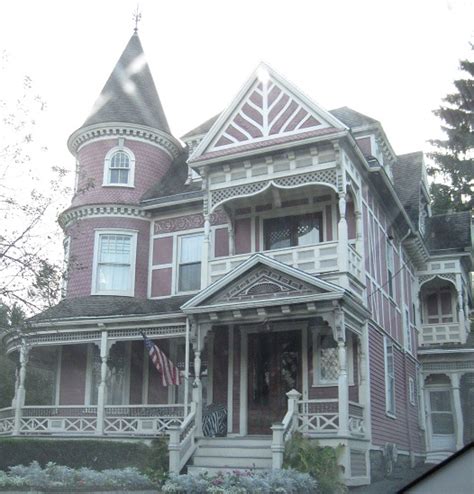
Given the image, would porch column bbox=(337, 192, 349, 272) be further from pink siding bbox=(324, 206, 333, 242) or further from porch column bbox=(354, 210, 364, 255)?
pink siding bbox=(324, 206, 333, 242)

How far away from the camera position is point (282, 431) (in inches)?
423

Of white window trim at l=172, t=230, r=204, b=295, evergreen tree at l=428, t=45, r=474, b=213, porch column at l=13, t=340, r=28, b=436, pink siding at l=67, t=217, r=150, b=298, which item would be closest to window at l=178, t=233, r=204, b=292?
white window trim at l=172, t=230, r=204, b=295

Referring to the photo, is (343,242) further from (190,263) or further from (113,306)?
(113,306)

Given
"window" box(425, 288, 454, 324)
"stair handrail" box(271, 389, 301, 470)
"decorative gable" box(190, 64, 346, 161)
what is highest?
"decorative gable" box(190, 64, 346, 161)

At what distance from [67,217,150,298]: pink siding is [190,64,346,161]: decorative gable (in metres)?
3.57

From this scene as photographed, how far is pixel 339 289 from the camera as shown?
11.6 metres

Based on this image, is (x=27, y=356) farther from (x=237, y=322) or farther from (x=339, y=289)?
(x=339, y=289)

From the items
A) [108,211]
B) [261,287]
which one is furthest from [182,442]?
[108,211]

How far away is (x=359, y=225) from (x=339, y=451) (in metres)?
4.66

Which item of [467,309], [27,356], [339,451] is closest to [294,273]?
[339,451]

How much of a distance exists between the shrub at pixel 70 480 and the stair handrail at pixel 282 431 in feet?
6.67

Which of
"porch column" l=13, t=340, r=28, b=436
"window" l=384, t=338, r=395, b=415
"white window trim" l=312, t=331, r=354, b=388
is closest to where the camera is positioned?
"white window trim" l=312, t=331, r=354, b=388

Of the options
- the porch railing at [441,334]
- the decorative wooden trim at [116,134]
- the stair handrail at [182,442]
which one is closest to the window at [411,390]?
the porch railing at [441,334]

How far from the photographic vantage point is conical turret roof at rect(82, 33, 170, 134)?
17.2 metres
